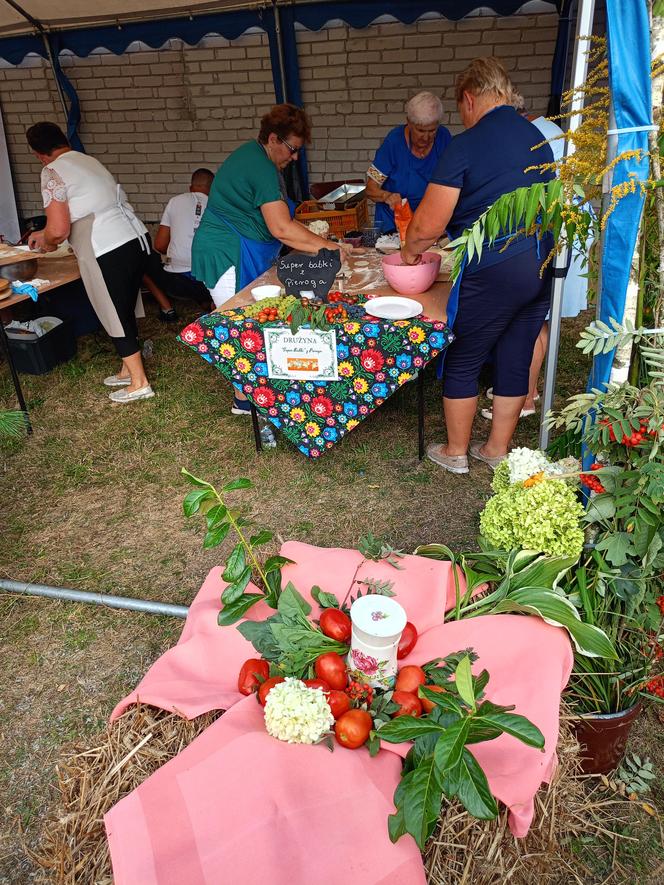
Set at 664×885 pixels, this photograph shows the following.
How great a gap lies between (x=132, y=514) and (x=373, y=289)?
1706mm

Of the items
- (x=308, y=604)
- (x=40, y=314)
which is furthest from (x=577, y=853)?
(x=40, y=314)

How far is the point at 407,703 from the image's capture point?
53.4 inches

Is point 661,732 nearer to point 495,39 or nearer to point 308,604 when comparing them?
point 308,604

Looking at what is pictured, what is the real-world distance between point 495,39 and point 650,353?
583cm

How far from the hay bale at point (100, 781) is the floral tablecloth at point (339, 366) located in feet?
5.69

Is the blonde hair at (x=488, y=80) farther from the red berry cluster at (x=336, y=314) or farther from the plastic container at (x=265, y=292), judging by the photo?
the plastic container at (x=265, y=292)

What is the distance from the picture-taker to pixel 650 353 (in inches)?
58.1

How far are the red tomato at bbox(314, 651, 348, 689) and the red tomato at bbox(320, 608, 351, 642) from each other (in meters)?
0.07

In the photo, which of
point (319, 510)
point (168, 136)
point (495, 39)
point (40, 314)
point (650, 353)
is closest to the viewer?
point (650, 353)

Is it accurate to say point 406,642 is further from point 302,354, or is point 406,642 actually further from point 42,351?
point 42,351

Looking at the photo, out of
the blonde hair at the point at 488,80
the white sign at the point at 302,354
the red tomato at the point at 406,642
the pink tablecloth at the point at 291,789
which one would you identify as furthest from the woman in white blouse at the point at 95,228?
the red tomato at the point at 406,642

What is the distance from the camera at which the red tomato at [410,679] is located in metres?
1.40

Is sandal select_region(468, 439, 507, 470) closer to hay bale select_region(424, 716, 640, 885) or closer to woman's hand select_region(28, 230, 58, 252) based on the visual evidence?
hay bale select_region(424, 716, 640, 885)

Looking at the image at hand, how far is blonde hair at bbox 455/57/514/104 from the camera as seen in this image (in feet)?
7.99
